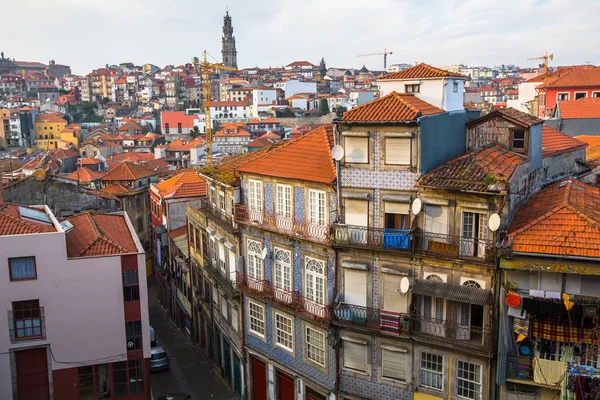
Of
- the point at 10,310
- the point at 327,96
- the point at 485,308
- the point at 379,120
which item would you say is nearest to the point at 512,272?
the point at 485,308

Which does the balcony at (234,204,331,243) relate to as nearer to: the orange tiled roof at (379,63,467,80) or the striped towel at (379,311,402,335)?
the striped towel at (379,311,402,335)

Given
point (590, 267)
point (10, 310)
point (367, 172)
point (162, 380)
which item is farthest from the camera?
point (162, 380)

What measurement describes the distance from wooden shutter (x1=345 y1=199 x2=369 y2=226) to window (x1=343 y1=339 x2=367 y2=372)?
489 cm

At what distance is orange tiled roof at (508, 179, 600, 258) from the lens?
1700cm

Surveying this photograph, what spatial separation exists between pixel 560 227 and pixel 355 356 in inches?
376

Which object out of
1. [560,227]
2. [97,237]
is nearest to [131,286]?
[97,237]

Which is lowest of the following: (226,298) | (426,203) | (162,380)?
(162,380)

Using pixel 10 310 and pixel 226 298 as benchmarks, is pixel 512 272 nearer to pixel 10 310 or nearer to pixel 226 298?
pixel 226 298

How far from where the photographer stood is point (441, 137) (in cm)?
2138

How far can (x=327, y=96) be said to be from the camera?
160 meters

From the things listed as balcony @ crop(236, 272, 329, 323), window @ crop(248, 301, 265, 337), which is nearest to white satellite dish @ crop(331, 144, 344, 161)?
balcony @ crop(236, 272, 329, 323)

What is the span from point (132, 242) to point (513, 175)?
18.0 metres

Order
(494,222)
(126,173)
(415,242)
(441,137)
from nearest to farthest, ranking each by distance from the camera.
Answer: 1. (494,222)
2. (415,242)
3. (441,137)
4. (126,173)

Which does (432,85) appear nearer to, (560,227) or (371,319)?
(560,227)
